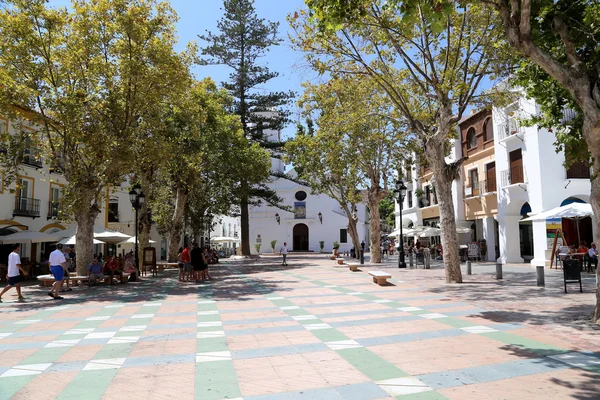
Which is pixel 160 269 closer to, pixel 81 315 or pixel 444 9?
pixel 81 315

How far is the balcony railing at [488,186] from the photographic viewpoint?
24797 millimetres

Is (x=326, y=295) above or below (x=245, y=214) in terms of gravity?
below

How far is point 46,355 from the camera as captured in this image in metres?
6.17

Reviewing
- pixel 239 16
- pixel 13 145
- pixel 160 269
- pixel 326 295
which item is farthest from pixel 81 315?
Answer: pixel 239 16

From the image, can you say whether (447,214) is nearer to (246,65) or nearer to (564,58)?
(564,58)

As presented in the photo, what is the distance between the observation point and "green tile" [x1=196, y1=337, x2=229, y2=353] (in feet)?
20.7

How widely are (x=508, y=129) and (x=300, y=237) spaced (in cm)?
3207

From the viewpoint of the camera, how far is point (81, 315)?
378 inches

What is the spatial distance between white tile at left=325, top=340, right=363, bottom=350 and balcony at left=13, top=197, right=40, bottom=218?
68.3 ft

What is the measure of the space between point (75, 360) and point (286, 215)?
45280 millimetres

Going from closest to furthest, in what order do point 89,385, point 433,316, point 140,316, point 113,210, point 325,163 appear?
1. point 89,385
2. point 433,316
3. point 140,316
4. point 325,163
5. point 113,210

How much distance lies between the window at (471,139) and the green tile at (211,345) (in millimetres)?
24107

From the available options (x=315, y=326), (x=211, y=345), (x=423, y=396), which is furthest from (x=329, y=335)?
(x=423, y=396)

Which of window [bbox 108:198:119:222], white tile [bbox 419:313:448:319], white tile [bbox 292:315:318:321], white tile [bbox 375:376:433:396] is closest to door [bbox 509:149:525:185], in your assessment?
white tile [bbox 419:313:448:319]
